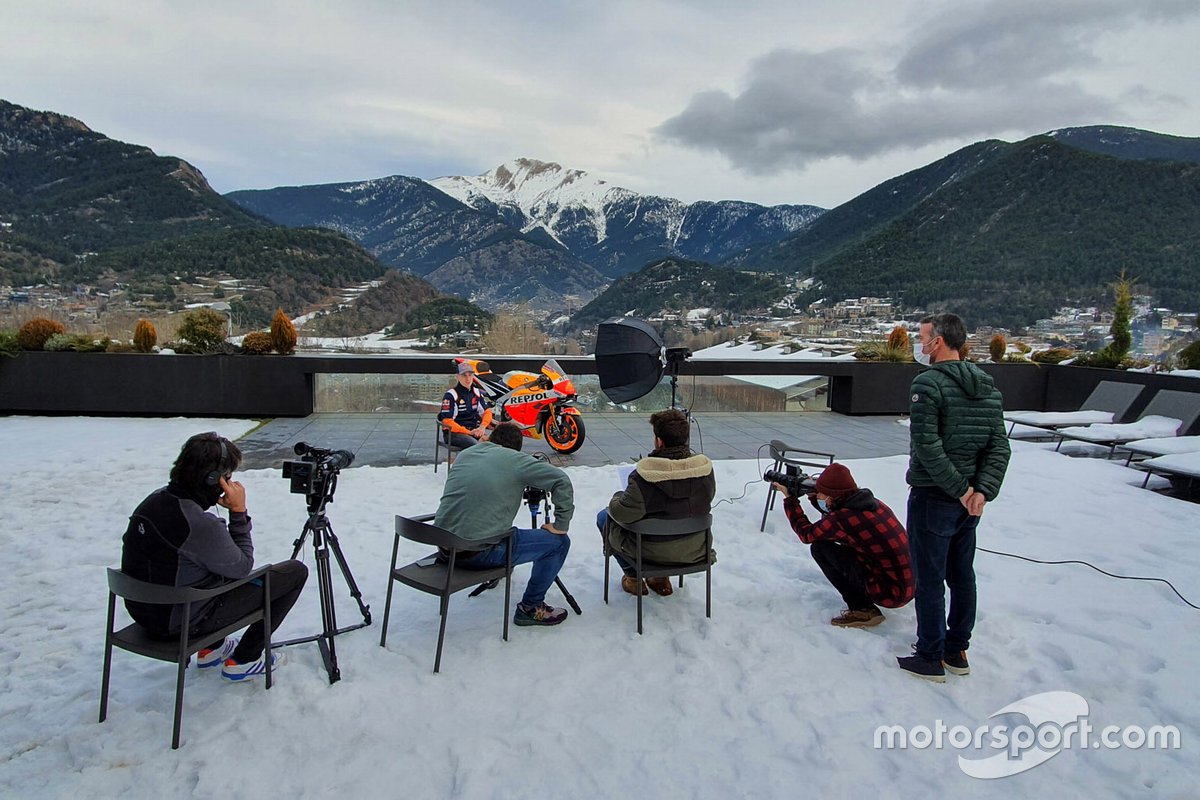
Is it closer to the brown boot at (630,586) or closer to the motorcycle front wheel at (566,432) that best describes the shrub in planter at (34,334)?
→ the motorcycle front wheel at (566,432)

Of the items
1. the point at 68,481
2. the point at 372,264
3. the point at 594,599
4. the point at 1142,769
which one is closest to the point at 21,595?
the point at 68,481

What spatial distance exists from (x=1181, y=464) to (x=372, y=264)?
→ 2072 inches

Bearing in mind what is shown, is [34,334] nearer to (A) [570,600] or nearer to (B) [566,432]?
(B) [566,432]

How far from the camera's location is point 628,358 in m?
5.40

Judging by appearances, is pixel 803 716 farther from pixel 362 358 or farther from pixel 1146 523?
pixel 362 358

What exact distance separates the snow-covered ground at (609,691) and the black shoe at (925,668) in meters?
0.04

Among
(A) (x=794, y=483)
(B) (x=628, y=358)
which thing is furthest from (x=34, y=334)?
(A) (x=794, y=483)

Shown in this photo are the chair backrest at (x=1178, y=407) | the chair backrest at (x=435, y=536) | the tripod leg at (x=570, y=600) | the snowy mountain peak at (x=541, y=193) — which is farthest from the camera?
the snowy mountain peak at (x=541, y=193)

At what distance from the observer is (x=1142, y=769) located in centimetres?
217

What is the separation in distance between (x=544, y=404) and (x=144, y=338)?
19.0 feet

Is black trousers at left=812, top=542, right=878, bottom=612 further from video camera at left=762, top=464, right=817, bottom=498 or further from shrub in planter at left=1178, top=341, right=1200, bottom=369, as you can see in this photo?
shrub in planter at left=1178, top=341, right=1200, bottom=369

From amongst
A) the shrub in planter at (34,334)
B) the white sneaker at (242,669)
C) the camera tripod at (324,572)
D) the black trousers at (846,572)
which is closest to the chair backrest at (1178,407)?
the black trousers at (846,572)

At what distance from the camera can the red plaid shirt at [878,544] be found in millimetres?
3061

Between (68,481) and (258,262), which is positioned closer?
(68,481)
